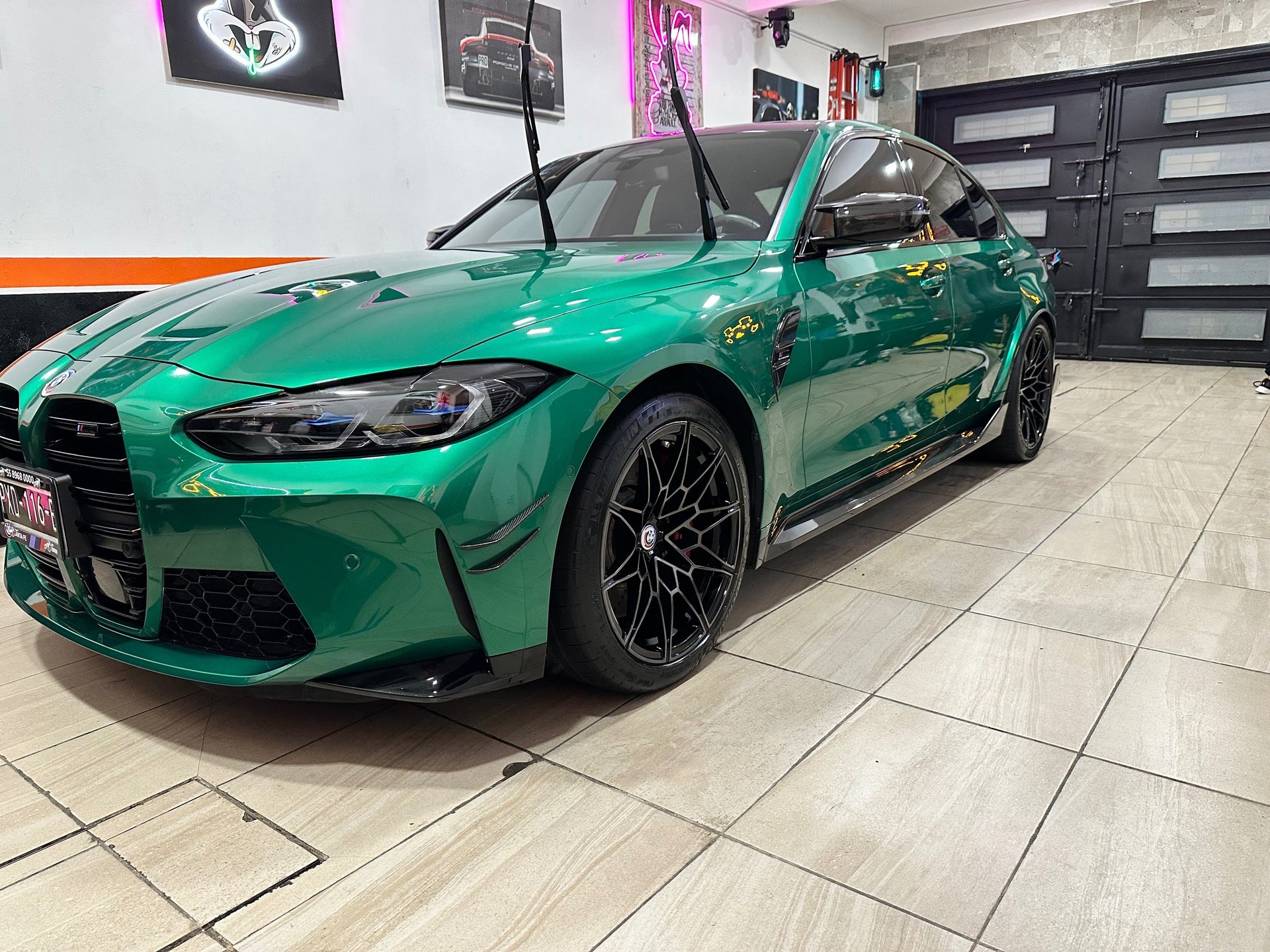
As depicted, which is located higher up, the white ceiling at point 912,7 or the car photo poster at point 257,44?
the white ceiling at point 912,7

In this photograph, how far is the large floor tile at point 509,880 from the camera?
115cm

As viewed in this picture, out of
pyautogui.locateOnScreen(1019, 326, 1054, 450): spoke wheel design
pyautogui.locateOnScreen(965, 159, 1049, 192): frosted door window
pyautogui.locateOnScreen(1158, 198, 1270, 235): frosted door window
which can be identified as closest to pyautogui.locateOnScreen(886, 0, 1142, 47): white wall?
pyautogui.locateOnScreen(965, 159, 1049, 192): frosted door window

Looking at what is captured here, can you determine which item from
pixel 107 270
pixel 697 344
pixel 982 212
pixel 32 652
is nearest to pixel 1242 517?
pixel 982 212

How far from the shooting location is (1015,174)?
27.1ft

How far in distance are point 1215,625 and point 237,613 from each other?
2167mm

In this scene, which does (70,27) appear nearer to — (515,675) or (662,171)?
(662,171)

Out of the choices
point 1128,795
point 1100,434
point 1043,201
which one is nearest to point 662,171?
point 1128,795

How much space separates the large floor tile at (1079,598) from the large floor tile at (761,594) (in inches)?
18.4

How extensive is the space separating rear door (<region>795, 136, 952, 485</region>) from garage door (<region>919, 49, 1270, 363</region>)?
245 inches

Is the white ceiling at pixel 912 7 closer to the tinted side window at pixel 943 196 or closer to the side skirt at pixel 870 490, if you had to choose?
the tinted side window at pixel 943 196

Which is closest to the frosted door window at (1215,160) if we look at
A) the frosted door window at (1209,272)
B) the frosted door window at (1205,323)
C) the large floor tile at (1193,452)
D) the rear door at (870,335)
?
the frosted door window at (1209,272)

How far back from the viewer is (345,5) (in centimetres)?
406

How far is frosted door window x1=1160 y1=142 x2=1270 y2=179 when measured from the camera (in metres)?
7.12

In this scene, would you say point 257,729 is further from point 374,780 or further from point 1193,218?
point 1193,218
